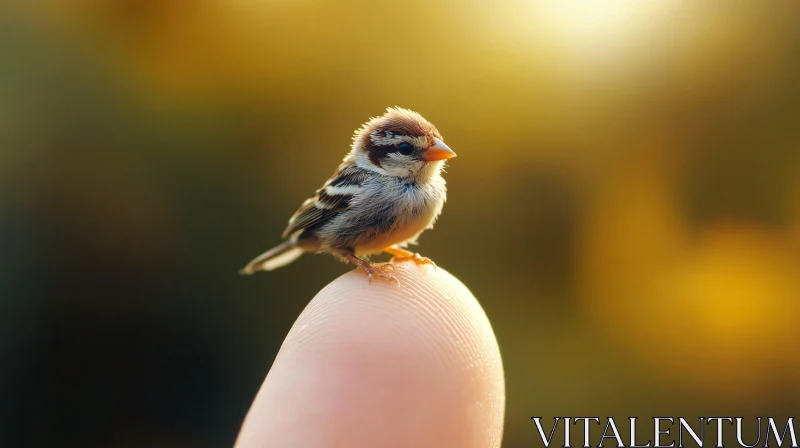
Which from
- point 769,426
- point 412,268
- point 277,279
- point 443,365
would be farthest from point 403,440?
point 769,426

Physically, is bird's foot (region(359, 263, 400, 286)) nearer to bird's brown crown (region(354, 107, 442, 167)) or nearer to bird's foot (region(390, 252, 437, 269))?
bird's foot (region(390, 252, 437, 269))

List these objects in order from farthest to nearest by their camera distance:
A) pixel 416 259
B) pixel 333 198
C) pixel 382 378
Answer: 1. pixel 416 259
2. pixel 333 198
3. pixel 382 378

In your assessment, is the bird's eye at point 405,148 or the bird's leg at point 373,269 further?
the bird's eye at point 405,148

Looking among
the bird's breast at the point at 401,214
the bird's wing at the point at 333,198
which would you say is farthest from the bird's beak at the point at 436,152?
the bird's wing at the point at 333,198

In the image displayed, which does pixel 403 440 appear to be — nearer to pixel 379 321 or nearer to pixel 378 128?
pixel 379 321

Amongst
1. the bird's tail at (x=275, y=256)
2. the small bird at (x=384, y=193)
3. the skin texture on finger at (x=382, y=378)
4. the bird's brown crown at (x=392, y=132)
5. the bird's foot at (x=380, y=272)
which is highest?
the bird's brown crown at (x=392, y=132)

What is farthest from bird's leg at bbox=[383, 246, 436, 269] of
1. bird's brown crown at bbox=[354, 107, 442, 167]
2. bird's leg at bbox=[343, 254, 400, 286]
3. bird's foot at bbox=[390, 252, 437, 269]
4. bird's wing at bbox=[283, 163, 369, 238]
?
bird's brown crown at bbox=[354, 107, 442, 167]

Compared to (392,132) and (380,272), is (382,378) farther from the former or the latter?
(392,132)

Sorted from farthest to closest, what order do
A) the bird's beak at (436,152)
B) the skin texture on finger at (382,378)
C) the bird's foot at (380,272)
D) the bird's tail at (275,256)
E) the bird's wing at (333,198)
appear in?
the bird's tail at (275,256)
the bird's wing at (333,198)
the bird's beak at (436,152)
the bird's foot at (380,272)
the skin texture on finger at (382,378)

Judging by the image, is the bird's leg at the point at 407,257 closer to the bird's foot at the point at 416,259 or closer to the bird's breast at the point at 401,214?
the bird's foot at the point at 416,259

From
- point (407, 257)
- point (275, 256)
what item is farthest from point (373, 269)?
point (275, 256)
